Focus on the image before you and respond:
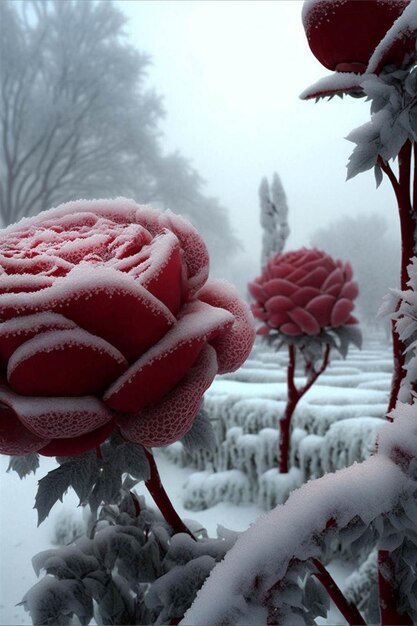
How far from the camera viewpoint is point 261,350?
391 centimetres

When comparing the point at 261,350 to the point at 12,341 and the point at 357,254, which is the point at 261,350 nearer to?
the point at 12,341

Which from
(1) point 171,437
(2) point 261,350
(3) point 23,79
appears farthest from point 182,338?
(3) point 23,79

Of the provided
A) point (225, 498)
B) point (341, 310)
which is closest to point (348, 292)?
point (341, 310)

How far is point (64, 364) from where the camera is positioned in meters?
0.22

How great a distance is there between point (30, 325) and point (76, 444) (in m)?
0.06

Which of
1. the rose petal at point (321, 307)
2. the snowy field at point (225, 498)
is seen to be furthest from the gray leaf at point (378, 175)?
the rose petal at point (321, 307)

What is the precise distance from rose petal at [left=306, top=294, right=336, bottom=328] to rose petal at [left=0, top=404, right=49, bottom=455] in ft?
2.44

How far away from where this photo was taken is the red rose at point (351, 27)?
1.05ft

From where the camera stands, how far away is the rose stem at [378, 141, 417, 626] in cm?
33

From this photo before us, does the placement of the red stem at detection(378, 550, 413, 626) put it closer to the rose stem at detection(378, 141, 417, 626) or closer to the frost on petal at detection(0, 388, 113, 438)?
the rose stem at detection(378, 141, 417, 626)

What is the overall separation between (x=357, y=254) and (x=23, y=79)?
18.7 ft

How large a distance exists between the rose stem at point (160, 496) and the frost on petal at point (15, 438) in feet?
0.25

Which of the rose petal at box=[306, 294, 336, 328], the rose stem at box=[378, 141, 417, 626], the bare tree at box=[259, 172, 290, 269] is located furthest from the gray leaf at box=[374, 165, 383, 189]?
the bare tree at box=[259, 172, 290, 269]

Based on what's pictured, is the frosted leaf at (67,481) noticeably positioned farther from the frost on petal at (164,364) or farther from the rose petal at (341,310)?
the rose petal at (341,310)
